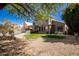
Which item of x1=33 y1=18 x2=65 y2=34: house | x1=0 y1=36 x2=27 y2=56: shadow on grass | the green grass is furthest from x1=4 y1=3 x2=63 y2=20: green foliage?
x1=0 y1=36 x2=27 y2=56: shadow on grass

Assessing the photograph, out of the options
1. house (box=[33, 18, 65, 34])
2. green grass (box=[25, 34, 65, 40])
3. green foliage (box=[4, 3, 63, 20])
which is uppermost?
green foliage (box=[4, 3, 63, 20])

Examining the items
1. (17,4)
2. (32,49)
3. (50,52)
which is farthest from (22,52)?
(17,4)

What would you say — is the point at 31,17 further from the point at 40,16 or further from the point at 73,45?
the point at 73,45

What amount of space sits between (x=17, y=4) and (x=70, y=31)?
2.52 ft

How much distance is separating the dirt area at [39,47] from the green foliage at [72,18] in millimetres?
143

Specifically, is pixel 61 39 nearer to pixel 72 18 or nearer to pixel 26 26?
pixel 72 18

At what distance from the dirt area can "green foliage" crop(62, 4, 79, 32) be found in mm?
143

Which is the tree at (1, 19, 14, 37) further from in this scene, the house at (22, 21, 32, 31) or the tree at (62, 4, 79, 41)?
the tree at (62, 4, 79, 41)

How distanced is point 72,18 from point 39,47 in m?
0.57

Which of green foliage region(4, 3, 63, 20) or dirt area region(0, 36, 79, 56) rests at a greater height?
green foliage region(4, 3, 63, 20)

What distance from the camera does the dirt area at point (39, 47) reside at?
288 centimetres

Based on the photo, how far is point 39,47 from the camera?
292 cm

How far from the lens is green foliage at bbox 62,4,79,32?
2908mm

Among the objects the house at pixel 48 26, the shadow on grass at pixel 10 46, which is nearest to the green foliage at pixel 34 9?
the house at pixel 48 26
